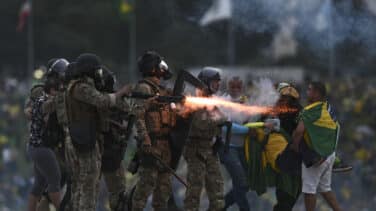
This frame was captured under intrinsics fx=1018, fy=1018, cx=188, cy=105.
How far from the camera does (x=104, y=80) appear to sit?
436 inches

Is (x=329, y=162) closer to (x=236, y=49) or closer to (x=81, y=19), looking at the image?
(x=236, y=49)

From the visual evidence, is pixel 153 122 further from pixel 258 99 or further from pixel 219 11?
pixel 219 11

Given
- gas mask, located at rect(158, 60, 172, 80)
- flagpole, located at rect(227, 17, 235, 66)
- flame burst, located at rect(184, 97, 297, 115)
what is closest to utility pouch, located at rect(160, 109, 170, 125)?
flame burst, located at rect(184, 97, 297, 115)

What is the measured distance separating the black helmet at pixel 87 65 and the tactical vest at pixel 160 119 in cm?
102

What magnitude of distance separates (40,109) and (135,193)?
1.46 metres

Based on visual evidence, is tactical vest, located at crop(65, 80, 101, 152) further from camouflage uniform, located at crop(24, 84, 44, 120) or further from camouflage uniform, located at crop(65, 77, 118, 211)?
camouflage uniform, located at crop(24, 84, 44, 120)

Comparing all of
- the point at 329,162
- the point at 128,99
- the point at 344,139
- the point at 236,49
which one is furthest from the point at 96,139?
the point at 236,49

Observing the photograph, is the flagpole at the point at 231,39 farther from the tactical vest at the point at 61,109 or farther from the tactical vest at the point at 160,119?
the tactical vest at the point at 61,109

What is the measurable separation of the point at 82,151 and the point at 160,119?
1245mm

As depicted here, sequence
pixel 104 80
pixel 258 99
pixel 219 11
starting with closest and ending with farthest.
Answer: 1. pixel 104 80
2. pixel 258 99
3. pixel 219 11

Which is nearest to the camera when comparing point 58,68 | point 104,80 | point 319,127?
point 104,80

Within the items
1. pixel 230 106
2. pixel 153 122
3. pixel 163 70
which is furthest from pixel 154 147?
pixel 230 106

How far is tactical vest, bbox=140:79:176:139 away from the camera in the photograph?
11.4 metres

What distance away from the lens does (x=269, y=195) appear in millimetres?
15477
